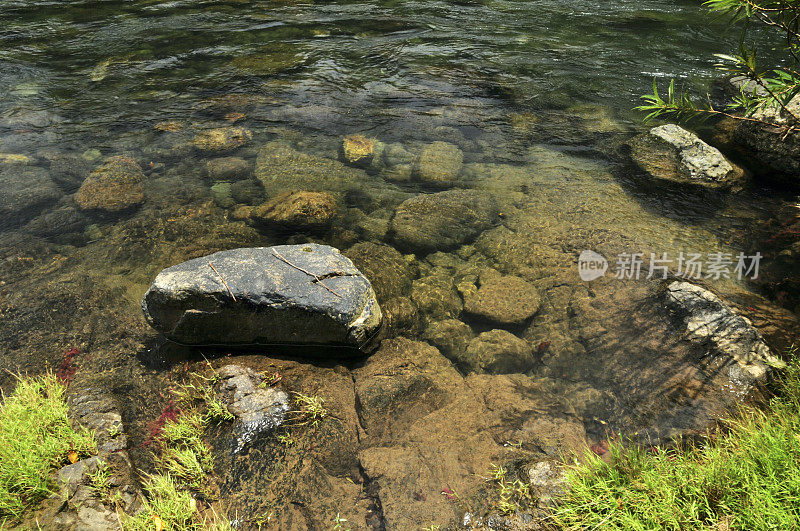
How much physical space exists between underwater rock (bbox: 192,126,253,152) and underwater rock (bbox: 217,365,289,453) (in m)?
4.27

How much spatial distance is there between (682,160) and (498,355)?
4.05 metres

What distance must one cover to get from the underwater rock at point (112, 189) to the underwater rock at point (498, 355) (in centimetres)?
471

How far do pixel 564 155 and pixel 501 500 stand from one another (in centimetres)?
518

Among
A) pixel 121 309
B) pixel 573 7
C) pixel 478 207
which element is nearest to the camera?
pixel 121 309

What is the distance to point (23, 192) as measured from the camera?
6000 mm

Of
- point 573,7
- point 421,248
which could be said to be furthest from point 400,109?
point 573,7

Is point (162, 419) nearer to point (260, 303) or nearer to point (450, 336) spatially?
point (260, 303)

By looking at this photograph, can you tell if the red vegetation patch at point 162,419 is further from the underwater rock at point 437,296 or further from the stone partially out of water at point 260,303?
the underwater rock at point 437,296

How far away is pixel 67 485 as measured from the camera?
297 cm

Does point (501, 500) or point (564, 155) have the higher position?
point (564, 155)

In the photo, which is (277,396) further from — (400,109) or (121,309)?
(400,109)

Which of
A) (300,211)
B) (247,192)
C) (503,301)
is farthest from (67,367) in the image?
(503,301)

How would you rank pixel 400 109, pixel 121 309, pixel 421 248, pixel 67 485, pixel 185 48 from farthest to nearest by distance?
pixel 185 48 < pixel 400 109 < pixel 421 248 < pixel 121 309 < pixel 67 485

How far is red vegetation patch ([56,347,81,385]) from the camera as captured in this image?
3803mm
